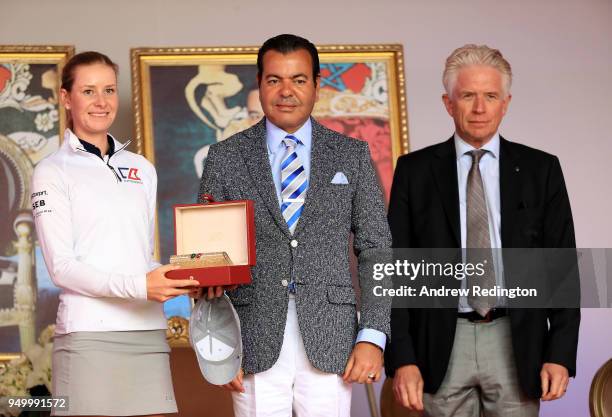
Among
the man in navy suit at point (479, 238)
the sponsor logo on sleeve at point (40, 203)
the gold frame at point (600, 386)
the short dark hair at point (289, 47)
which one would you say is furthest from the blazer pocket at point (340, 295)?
the gold frame at point (600, 386)

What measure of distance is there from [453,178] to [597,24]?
8.78 ft

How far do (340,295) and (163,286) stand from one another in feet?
1.76

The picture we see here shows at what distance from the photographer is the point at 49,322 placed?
4754 mm

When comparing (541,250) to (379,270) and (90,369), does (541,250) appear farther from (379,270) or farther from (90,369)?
(90,369)

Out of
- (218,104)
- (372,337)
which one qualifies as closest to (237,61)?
(218,104)

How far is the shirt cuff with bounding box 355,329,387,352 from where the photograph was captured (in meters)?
2.88

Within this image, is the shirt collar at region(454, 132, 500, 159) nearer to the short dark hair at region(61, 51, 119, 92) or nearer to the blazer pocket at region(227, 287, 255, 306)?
the blazer pocket at region(227, 287, 255, 306)

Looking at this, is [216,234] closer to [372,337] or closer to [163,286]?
[163,286]

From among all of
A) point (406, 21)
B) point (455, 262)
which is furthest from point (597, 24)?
point (455, 262)

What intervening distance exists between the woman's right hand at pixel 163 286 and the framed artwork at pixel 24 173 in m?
2.03

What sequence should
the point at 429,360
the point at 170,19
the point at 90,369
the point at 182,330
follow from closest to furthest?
the point at 90,369, the point at 429,360, the point at 182,330, the point at 170,19

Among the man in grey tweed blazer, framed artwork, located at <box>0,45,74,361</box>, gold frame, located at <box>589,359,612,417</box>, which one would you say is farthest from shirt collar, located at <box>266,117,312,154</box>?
framed artwork, located at <box>0,45,74,361</box>

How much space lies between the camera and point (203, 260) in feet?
9.20

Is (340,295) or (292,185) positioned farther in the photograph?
(292,185)
